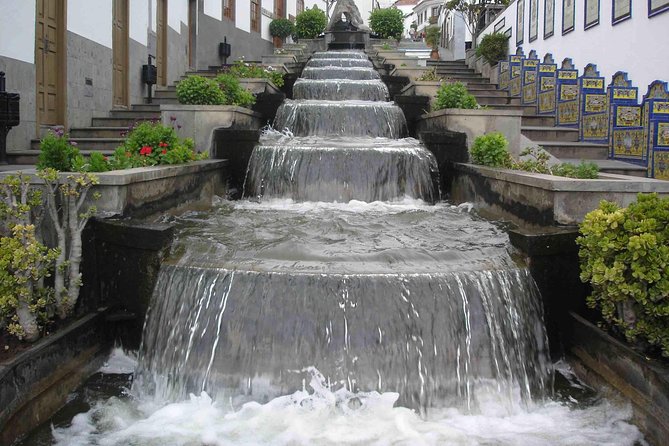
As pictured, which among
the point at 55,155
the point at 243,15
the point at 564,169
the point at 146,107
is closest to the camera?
the point at 55,155

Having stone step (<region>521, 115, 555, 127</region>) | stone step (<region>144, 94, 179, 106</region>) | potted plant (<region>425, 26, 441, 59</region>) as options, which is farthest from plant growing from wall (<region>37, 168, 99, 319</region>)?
potted plant (<region>425, 26, 441, 59</region>)

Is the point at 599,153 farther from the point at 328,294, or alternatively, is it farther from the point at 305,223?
the point at 328,294

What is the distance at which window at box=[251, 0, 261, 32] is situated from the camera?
25547mm

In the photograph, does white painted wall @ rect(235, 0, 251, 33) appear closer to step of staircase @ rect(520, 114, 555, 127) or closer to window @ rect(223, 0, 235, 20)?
window @ rect(223, 0, 235, 20)

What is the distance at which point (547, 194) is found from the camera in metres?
5.88

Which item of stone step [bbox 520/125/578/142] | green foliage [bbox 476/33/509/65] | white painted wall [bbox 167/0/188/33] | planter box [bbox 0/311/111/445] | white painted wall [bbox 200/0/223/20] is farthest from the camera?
white painted wall [bbox 200/0/223/20]

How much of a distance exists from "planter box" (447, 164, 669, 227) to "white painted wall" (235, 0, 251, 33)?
17.6 meters

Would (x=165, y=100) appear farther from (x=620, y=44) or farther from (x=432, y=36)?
(x=432, y=36)

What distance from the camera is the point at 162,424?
14.0 ft

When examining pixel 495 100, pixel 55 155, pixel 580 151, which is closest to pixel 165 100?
pixel 495 100

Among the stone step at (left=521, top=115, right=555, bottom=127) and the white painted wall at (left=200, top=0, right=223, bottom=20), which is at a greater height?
the white painted wall at (left=200, top=0, right=223, bottom=20)

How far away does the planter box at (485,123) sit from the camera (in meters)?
9.12

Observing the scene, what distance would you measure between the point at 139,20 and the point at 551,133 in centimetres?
906

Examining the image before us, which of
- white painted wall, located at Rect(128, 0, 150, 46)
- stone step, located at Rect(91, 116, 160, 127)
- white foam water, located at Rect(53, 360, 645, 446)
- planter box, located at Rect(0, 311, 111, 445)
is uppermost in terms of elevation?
white painted wall, located at Rect(128, 0, 150, 46)
